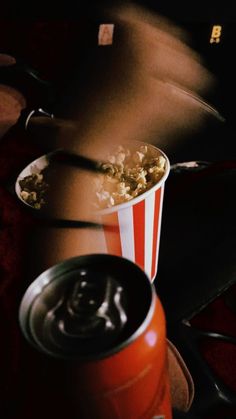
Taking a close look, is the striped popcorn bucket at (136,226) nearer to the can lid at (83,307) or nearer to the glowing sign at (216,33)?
the can lid at (83,307)

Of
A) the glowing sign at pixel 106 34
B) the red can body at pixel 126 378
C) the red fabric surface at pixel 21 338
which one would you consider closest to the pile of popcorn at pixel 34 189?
the red fabric surface at pixel 21 338

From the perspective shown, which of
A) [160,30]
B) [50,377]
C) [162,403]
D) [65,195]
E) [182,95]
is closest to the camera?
[50,377]

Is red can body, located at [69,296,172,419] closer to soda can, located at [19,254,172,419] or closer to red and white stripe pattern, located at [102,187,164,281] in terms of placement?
soda can, located at [19,254,172,419]

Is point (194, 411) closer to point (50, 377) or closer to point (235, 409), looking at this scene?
point (235, 409)

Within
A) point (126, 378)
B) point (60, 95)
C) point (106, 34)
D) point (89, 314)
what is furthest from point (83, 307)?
point (106, 34)

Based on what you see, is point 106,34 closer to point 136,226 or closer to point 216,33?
point 216,33

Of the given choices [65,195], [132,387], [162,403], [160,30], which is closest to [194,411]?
[162,403]
